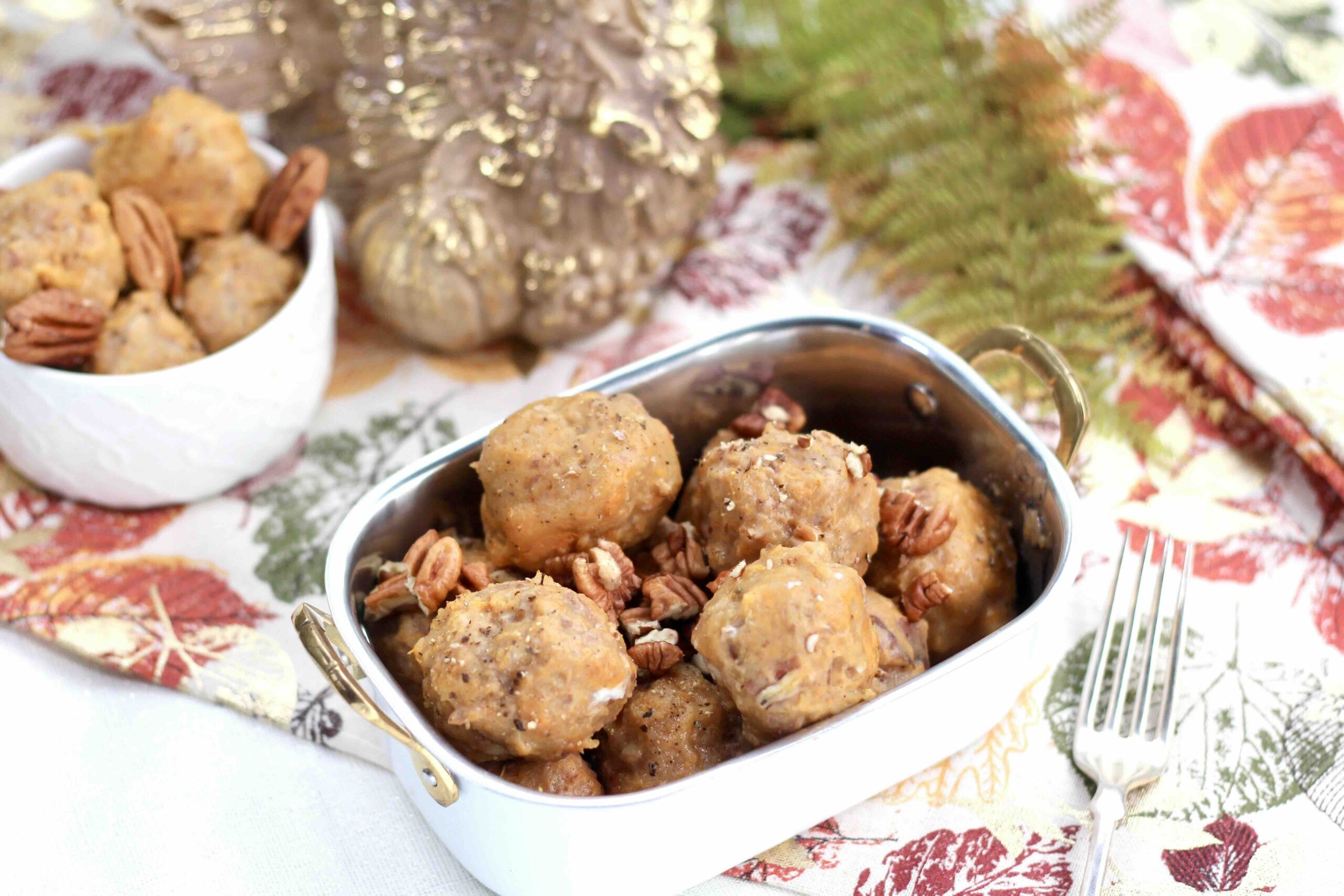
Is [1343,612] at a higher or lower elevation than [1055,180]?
lower

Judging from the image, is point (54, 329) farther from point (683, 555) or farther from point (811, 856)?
point (811, 856)

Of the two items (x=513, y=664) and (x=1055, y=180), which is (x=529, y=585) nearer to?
(x=513, y=664)

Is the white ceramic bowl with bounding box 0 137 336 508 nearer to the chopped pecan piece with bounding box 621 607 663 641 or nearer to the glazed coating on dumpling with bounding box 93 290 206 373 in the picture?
the glazed coating on dumpling with bounding box 93 290 206 373

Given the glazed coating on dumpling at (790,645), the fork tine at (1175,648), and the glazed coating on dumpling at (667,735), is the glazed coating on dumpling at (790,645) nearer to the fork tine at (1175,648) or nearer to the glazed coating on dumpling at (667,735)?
the glazed coating on dumpling at (667,735)

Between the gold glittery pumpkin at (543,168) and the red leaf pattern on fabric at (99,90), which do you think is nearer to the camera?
the gold glittery pumpkin at (543,168)

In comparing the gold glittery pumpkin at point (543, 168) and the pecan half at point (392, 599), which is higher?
the gold glittery pumpkin at point (543, 168)

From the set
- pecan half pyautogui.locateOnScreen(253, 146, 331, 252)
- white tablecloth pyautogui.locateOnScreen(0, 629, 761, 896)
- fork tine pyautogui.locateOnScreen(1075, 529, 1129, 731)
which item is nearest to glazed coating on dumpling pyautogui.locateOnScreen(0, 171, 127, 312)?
pecan half pyautogui.locateOnScreen(253, 146, 331, 252)

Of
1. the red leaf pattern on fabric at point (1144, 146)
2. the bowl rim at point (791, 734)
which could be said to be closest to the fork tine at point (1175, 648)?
the bowl rim at point (791, 734)

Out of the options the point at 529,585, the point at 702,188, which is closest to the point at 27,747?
the point at 529,585
